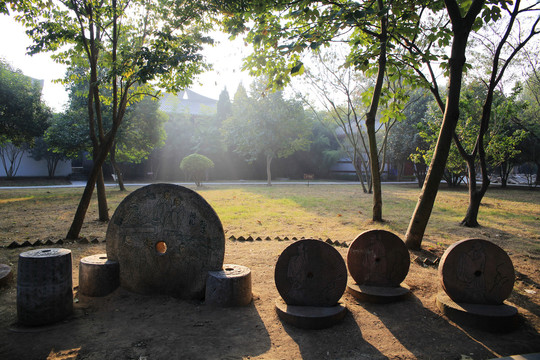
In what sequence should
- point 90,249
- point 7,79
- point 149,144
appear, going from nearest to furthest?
point 90,249 → point 7,79 → point 149,144

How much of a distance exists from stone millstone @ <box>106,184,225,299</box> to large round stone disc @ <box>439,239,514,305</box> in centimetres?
271

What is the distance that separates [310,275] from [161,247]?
1.86m

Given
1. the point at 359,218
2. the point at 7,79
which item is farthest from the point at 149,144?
the point at 359,218

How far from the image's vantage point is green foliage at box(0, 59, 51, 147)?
15.9 meters

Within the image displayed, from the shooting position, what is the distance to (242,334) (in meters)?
3.12

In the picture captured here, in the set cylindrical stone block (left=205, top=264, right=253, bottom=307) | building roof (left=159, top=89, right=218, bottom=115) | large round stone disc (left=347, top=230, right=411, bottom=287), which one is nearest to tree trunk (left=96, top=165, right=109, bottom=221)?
cylindrical stone block (left=205, top=264, right=253, bottom=307)

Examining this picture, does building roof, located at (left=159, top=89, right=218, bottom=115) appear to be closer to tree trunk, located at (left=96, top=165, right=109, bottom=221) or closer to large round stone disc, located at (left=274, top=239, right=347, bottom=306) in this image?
tree trunk, located at (left=96, top=165, right=109, bottom=221)

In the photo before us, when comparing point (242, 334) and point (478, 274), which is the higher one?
point (478, 274)

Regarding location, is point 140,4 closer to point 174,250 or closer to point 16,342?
point 174,250

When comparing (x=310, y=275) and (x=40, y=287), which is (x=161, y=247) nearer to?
(x=40, y=287)

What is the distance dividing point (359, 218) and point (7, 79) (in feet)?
59.4

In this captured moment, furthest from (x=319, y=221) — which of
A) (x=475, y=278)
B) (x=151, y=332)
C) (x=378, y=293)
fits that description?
(x=151, y=332)

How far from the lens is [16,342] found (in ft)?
9.46

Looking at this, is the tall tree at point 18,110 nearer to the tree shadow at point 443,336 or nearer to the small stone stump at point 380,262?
the small stone stump at point 380,262
